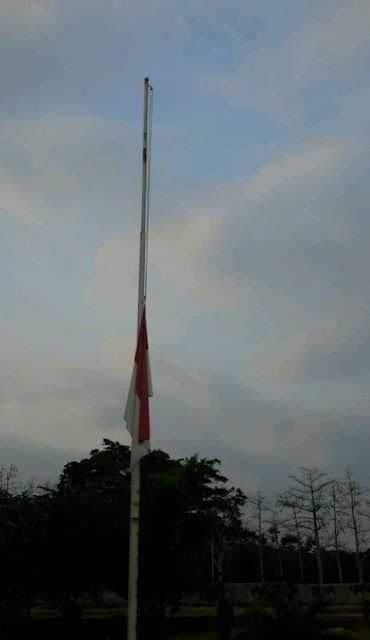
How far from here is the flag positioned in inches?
444

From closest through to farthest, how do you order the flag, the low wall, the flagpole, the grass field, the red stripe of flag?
the flagpole, the flag, the red stripe of flag, the grass field, the low wall

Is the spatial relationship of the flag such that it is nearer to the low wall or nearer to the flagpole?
the flagpole

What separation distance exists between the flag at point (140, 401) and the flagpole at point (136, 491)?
23cm

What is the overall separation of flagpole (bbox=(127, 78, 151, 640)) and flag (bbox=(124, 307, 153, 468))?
Result: 229mm

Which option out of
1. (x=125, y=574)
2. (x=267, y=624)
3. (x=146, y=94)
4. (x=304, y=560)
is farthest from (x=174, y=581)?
(x=304, y=560)

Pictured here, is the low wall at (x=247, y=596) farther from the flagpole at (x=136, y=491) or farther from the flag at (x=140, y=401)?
the flag at (x=140, y=401)

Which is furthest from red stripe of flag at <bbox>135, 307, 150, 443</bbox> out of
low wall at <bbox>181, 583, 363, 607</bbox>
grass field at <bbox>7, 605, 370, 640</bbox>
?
low wall at <bbox>181, 583, 363, 607</bbox>

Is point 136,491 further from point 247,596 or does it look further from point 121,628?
point 247,596

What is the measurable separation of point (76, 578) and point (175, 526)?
15.9ft

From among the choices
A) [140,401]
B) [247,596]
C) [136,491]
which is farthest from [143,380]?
[247,596]

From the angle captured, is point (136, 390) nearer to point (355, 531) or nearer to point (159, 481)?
point (159, 481)

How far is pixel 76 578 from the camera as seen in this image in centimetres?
2539

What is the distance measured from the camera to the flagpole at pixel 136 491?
1052 centimetres

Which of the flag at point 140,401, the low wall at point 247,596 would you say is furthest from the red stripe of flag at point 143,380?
the low wall at point 247,596
